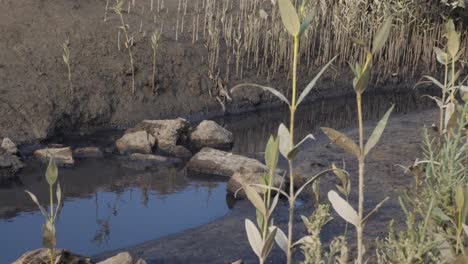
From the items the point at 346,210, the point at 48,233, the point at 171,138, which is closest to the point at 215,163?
the point at 171,138

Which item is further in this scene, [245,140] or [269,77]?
[269,77]

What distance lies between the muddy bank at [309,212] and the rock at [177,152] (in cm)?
114

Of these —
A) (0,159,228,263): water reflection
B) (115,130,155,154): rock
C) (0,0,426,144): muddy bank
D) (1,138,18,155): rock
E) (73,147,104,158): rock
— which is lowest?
(0,159,228,263): water reflection

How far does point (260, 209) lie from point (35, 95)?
6.50 meters

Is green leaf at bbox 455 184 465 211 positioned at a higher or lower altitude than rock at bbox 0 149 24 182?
higher

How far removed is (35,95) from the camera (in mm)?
8984

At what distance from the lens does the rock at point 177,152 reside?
8.23 m

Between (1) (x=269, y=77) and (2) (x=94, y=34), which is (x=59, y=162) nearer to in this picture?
(2) (x=94, y=34)

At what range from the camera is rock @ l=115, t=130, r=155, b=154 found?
8.20m

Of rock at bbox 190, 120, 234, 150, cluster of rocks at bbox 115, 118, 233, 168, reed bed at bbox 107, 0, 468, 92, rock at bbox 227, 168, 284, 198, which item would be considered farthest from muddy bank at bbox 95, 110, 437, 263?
reed bed at bbox 107, 0, 468, 92

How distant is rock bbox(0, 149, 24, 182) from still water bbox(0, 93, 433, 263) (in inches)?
3.6

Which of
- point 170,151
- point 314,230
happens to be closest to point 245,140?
point 170,151

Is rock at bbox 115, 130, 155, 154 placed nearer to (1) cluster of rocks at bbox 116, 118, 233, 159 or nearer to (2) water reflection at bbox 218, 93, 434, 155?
(1) cluster of rocks at bbox 116, 118, 233, 159

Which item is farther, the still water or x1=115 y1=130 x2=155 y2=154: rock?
x1=115 y1=130 x2=155 y2=154: rock
